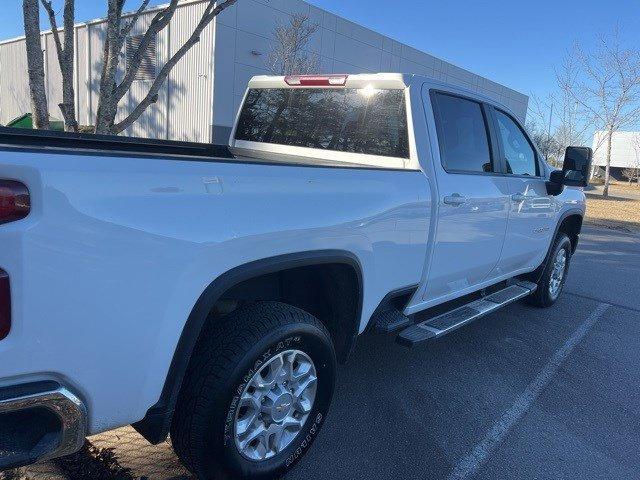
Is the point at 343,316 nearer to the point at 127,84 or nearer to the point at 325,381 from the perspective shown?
the point at 325,381

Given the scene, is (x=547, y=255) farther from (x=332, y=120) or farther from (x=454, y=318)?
(x=332, y=120)

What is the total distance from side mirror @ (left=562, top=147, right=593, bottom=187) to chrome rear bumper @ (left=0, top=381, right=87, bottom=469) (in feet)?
13.8

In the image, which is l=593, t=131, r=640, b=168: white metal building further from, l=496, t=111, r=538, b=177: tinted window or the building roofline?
l=496, t=111, r=538, b=177: tinted window

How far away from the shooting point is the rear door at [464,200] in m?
3.31

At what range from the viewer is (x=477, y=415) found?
3344 millimetres

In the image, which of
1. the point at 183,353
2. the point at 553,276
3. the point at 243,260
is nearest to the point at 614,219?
the point at 553,276

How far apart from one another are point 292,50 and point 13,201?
15.3m

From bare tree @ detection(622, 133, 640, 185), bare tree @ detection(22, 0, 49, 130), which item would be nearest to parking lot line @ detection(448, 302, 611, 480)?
Answer: bare tree @ detection(22, 0, 49, 130)

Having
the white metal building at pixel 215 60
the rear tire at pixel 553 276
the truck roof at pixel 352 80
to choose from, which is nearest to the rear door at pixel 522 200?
the rear tire at pixel 553 276

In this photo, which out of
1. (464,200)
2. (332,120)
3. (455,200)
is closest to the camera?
(455,200)

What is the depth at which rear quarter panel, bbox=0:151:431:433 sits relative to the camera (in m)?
1.50

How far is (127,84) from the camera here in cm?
712

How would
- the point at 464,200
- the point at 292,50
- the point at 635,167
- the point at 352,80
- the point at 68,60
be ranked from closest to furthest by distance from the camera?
the point at 464,200, the point at 352,80, the point at 68,60, the point at 292,50, the point at 635,167

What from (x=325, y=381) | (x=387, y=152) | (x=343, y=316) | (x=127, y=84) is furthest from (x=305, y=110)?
(x=127, y=84)
